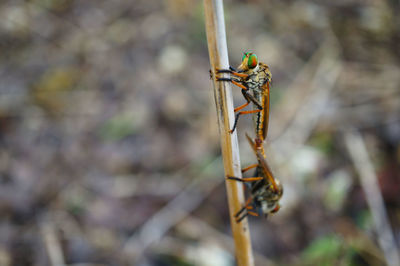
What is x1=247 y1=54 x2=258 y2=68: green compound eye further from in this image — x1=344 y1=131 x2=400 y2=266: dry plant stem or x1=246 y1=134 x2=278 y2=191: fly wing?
Answer: x1=344 y1=131 x2=400 y2=266: dry plant stem

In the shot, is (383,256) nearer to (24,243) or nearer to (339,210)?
(339,210)

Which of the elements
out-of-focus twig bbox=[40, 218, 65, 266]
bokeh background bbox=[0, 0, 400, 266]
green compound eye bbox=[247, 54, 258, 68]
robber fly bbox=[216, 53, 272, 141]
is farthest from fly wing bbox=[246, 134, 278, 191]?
out-of-focus twig bbox=[40, 218, 65, 266]

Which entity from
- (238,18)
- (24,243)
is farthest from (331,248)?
(238,18)

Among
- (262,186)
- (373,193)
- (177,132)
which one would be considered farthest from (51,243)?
(373,193)

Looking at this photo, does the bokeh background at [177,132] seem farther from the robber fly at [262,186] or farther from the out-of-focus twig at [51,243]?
the robber fly at [262,186]

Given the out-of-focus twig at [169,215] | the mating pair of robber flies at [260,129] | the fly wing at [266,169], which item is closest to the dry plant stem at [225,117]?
the mating pair of robber flies at [260,129]
